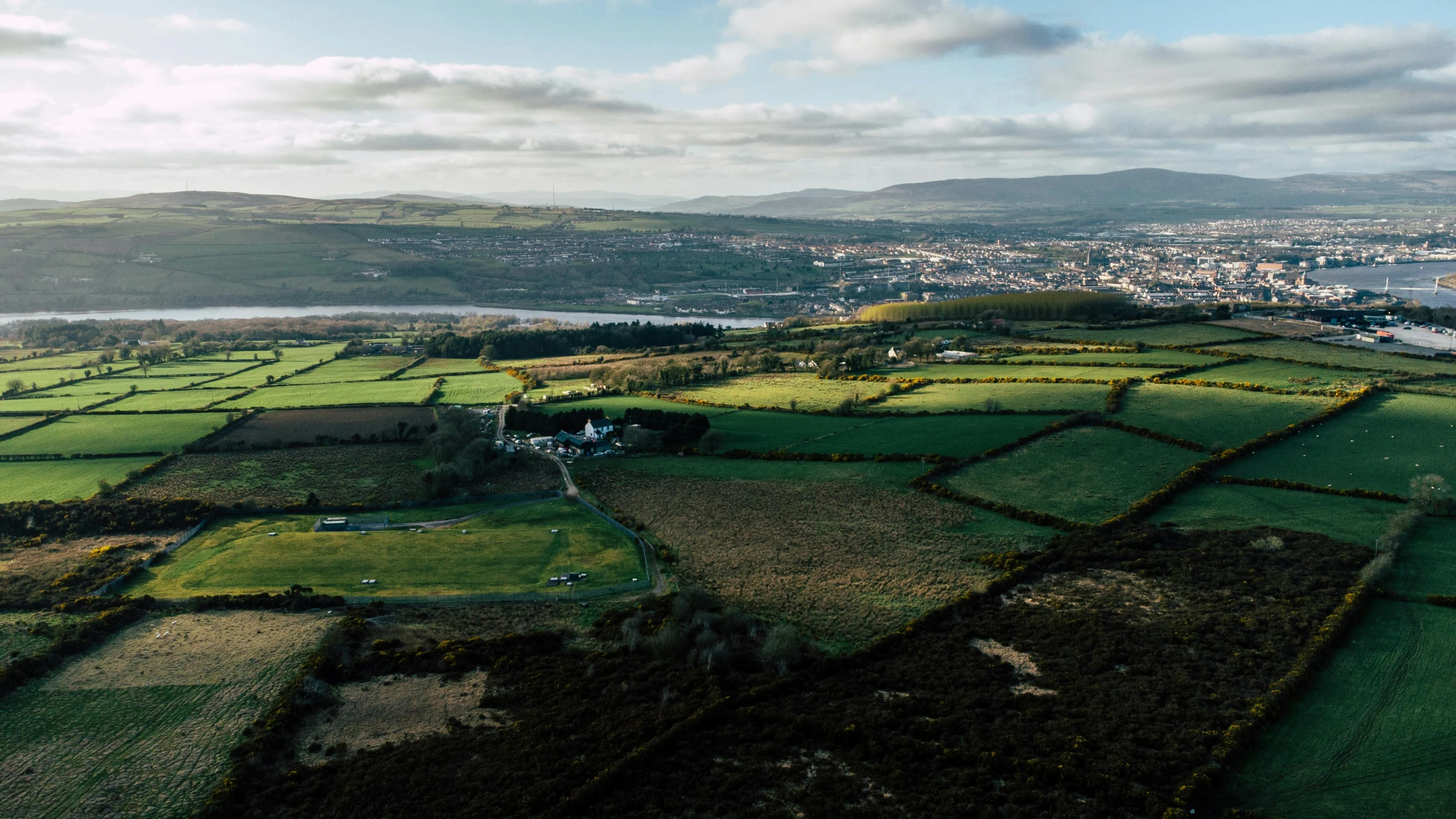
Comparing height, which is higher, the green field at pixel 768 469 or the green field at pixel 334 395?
the green field at pixel 334 395

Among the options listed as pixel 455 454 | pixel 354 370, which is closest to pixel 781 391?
pixel 455 454

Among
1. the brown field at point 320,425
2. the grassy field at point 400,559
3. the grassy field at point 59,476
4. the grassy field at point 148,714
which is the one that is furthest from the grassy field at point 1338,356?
the grassy field at point 59,476

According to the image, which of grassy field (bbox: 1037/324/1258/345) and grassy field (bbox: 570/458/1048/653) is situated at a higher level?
grassy field (bbox: 1037/324/1258/345)

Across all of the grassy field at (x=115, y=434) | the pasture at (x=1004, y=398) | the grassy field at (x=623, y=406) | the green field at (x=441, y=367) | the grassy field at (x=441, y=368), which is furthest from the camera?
the green field at (x=441, y=367)

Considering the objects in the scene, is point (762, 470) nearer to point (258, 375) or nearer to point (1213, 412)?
point (1213, 412)

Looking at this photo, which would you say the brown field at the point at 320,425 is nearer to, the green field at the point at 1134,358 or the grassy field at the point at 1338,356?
the green field at the point at 1134,358

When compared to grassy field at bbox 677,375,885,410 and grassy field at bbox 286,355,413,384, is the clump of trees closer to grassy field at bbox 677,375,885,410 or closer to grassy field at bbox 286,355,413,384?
grassy field at bbox 677,375,885,410

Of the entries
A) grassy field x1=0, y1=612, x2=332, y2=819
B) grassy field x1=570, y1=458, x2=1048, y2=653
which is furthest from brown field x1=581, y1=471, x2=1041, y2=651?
grassy field x1=0, y1=612, x2=332, y2=819
